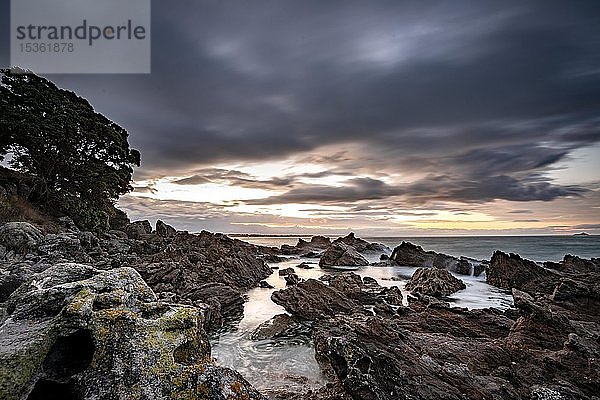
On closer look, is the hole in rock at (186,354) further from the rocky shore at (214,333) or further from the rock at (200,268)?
the rock at (200,268)

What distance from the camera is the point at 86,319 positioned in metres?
4.62

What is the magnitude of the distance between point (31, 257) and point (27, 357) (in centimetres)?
1079

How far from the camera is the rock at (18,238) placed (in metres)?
13.3

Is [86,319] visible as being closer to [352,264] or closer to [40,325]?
[40,325]

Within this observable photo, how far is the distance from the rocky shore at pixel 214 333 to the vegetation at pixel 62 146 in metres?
7.68

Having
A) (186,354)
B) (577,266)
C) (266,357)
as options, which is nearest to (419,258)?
(577,266)

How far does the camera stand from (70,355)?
4.61m

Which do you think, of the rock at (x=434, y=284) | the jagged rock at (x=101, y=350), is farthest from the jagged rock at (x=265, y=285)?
the jagged rock at (x=101, y=350)

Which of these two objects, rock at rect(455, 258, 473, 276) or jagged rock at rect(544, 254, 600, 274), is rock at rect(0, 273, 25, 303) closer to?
jagged rock at rect(544, 254, 600, 274)

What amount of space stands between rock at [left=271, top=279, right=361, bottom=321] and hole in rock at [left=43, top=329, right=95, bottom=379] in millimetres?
13397

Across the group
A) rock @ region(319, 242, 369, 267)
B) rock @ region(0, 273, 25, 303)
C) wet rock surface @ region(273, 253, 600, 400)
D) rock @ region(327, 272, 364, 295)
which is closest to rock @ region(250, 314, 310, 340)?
wet rock surface @ region(273, 253, 600, 400)

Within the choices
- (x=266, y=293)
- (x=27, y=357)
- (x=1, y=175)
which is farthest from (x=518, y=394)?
(x=1, y=175)

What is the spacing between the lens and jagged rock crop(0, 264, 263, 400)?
3936 millimetres

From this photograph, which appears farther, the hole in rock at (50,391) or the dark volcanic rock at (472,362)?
the dark volcanic rock at (472,362)
